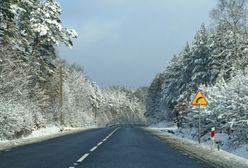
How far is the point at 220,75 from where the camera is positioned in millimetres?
50906

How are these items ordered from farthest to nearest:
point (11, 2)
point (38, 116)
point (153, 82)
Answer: point (153, 82) → point (38, 116) → point (11, 2)

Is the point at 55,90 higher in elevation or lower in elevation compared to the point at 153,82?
lower

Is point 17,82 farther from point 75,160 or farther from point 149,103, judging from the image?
point 149,103

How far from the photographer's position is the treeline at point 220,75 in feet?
82.9

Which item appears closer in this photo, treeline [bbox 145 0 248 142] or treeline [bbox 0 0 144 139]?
treeline [bbox 145 0 248 142]

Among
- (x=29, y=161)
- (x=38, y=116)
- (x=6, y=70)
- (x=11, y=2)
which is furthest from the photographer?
(x=38, y=116)

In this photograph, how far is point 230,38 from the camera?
49.9 metres

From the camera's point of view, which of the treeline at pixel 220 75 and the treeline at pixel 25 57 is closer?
the treeline at pixel 220 75

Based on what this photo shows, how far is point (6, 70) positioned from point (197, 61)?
1423 inches

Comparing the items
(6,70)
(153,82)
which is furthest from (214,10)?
(153,82)

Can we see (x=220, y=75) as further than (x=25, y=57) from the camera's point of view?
Yes

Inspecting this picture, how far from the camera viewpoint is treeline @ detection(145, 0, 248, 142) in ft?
82.9

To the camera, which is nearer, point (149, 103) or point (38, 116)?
point (38, 116)

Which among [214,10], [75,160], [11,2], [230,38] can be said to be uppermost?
[214,10]
